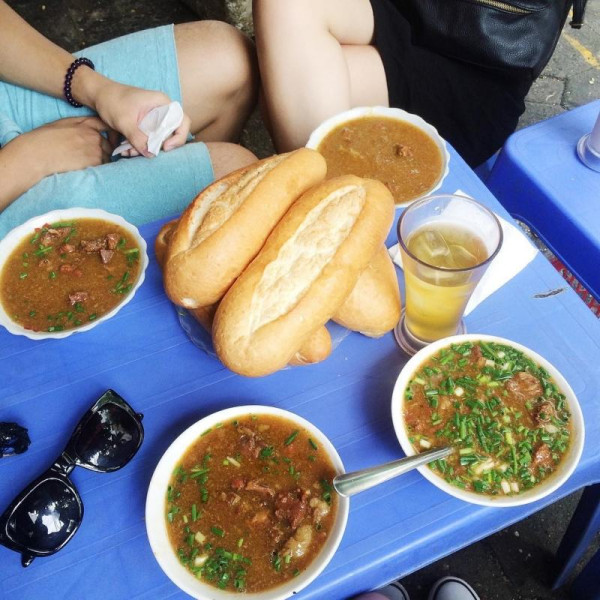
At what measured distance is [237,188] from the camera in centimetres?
137

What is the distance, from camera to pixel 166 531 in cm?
122

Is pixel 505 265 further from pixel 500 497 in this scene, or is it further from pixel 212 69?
pixel 212 69

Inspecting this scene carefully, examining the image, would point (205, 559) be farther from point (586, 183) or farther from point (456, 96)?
point (456, 96)

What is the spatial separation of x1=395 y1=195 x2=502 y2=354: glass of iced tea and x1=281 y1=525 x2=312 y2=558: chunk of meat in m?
0.59

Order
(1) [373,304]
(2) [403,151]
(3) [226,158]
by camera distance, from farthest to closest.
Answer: (3) [226,158] → (2) [403,151] → (1) [373,304]

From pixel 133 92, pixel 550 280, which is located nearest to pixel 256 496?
pixel 550 280

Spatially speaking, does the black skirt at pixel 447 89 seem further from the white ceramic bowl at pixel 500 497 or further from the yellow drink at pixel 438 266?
the white ceramic bowl at pixel 500 497

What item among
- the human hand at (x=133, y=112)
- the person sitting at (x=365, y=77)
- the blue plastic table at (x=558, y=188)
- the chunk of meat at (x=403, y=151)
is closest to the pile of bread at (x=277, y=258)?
the chunk of meat at (x=403, y=151)

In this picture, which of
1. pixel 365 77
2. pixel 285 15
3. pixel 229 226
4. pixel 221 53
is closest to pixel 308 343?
pixel 229 226

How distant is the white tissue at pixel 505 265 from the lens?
1610 mm

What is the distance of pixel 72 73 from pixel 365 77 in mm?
1115

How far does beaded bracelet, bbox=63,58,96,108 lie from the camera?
2.14 m

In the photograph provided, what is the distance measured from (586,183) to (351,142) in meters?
0.89

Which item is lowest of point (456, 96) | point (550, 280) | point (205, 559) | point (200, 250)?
point (205, 559)
